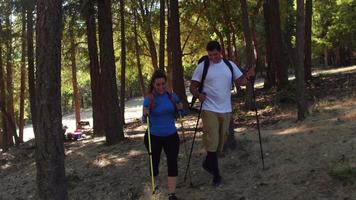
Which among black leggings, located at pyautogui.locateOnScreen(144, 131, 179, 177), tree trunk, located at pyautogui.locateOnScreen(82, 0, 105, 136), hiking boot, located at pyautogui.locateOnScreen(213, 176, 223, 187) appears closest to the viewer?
black leggings, located at pyautogui.locateOnScreen(144, 131, 179, 177)

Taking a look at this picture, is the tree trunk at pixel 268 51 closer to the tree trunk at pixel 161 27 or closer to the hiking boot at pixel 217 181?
the tree trunk at pixel 161 27

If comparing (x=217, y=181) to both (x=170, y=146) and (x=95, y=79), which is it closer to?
(x=170, y=146)

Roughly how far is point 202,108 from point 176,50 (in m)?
12.3

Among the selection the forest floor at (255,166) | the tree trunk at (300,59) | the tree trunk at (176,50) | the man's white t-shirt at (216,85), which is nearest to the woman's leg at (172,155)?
the forest floor at (255,166)

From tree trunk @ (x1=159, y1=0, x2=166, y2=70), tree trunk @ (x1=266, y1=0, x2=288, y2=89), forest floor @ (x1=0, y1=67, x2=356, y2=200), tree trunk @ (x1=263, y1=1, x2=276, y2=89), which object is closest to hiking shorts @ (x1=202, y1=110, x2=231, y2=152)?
forest floor @ (x1=0, y1=67, x2=356, y2=200)

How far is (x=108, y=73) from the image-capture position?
12.9 m

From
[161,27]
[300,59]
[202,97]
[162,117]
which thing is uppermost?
[161,27]

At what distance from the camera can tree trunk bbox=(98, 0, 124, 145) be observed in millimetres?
12680

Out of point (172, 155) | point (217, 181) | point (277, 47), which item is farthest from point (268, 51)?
point (172, 155)

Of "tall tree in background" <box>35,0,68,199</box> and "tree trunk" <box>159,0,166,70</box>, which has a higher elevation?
"tree trunk" <box>159,0,166,70</box>

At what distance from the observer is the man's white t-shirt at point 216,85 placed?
7121 millimetres

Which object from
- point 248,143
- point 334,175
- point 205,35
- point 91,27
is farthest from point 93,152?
point 205,35

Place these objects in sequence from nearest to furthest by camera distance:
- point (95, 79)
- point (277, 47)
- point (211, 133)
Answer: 1. point (211, 133)
2. point (95, 79)
3. point (277, 47)

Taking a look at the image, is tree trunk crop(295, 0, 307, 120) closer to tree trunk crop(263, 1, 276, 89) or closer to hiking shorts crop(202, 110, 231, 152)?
hiking shorts crop(202, 110, 231, 152)
